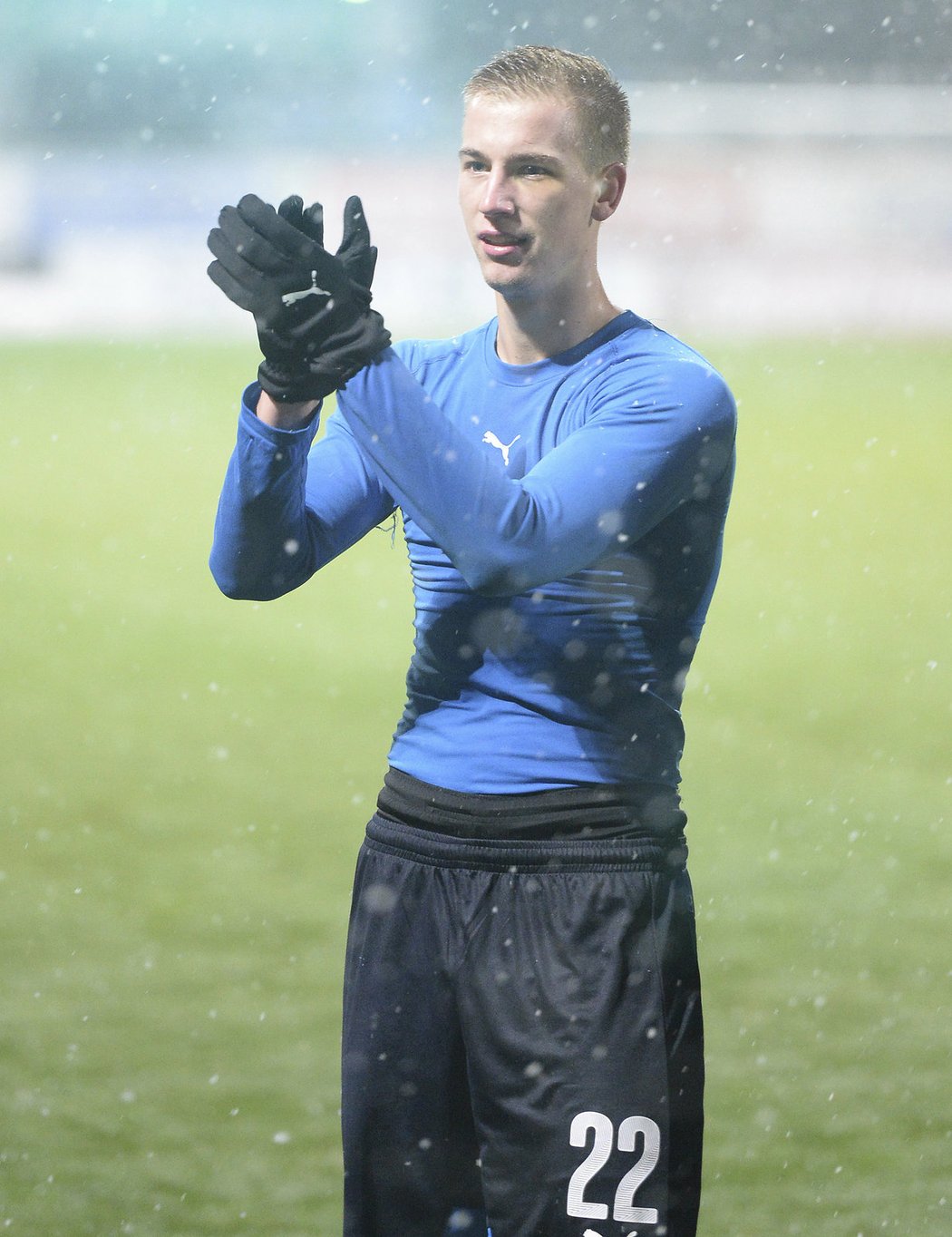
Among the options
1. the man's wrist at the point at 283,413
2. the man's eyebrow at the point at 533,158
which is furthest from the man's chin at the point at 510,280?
the man's wrist at the point at 283,413

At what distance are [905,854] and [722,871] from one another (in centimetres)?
57

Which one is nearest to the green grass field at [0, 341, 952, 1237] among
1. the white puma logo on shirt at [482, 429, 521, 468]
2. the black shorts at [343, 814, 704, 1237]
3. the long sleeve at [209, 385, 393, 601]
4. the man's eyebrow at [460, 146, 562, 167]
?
the black shorts at [343, 814, 704, 1237]

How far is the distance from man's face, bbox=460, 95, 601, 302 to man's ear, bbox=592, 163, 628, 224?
0.18 feet

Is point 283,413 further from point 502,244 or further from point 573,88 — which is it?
point 573,88

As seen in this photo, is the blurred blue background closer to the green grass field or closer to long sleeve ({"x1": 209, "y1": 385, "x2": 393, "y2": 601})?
the green grass field

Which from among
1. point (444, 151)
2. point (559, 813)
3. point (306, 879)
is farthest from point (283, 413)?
point (444, 151)

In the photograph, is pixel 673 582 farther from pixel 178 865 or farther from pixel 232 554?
pixel 178 865

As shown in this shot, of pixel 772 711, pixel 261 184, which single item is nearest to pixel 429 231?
A: pixel 261 184

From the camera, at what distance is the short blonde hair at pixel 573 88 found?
1795 mm

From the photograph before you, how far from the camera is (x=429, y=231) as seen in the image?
19578 millimetres

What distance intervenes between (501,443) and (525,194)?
0.86ft

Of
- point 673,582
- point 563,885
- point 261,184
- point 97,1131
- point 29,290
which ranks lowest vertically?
point 97,1131

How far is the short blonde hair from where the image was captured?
5.89ft

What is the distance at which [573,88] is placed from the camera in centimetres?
181
